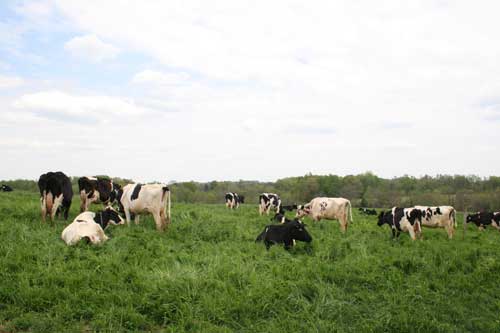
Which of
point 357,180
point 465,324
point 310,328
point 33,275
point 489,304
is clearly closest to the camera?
point 310,328

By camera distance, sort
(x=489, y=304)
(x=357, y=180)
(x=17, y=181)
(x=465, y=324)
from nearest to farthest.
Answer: (x=465, y=324) → (x=489, y=304) → (x=17, y=181) → (x=357, y=180)

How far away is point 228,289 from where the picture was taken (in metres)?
7.19

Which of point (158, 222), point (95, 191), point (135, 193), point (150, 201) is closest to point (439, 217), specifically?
point (158, 222)

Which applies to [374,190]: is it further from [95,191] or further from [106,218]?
[106,218]

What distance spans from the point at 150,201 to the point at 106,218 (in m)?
1.44

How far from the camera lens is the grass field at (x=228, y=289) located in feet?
19.9

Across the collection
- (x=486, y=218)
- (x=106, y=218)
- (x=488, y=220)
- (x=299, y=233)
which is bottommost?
(x=488, y=220)

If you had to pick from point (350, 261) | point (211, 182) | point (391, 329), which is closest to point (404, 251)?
point (350, 261)

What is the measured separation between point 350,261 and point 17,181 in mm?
54120

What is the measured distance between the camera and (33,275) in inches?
281

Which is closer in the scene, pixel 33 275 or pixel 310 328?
pixel 310 328

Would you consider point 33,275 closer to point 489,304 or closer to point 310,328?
point 310,328

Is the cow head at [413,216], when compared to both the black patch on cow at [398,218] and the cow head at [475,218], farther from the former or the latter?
the cow head at [475,218]

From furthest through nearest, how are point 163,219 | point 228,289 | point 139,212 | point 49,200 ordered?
point 139,212 < point 163,219 < point 49,200 < point 228,289
